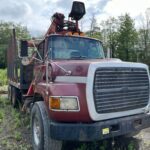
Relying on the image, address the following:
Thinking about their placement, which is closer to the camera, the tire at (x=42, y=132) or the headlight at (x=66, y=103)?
the headlight at (x=66, y=103)

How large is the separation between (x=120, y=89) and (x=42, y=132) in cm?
156

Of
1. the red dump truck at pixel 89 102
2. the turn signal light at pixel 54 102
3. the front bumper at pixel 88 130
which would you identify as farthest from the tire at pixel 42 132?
the turn signal light at pixel 54 102

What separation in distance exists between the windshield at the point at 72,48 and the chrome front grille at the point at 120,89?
151cm

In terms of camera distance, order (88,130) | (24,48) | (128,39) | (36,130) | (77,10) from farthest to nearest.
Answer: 1. (128,39)
2. (77,10)
3. (24,48)
4. (36,130)
5. (88,130)

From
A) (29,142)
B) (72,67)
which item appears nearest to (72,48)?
(72,67)

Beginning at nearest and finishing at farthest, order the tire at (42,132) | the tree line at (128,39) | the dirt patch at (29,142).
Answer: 1. the tire at (42,132)
2. the dirt patch at (29,142)
3. the tree line at (128,39)

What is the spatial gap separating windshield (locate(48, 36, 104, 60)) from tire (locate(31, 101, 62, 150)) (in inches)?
49.2

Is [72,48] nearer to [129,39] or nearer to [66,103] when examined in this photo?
[66,103]

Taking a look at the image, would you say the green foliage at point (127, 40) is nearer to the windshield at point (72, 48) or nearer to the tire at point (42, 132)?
the windshield at point (72, 48)

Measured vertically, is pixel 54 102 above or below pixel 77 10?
below

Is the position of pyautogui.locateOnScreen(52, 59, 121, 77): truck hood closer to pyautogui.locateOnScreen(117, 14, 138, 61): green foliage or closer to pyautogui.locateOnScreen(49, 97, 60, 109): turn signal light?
pyautogui.locateOnScreen(49, 97, 60, 109): turn signal light

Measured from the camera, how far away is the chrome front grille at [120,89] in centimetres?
469

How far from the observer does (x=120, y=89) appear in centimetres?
492

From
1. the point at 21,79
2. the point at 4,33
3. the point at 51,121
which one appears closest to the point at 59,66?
the point at 51,121
